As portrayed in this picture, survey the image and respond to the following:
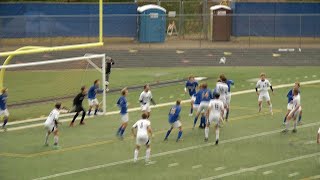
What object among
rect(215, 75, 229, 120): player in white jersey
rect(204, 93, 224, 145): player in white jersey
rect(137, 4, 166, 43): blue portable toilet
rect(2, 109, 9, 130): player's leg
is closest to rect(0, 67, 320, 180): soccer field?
rect(2, 109, 9, 130): player's leg

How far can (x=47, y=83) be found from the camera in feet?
147

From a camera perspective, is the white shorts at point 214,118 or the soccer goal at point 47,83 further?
the soccer goal at point 47,83

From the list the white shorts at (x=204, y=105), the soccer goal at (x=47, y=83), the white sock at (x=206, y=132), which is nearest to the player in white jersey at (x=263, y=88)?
the white shorts at (x=204, y=105)

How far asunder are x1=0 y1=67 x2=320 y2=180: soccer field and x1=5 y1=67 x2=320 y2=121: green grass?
0.92 metres

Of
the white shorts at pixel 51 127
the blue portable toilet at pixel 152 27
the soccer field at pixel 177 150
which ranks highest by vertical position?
the blue portable toilet at pixel 152 27

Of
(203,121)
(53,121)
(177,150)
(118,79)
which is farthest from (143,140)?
(118,79)

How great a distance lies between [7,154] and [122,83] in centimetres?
1693

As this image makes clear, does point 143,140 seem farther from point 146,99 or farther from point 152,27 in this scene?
point 152,27

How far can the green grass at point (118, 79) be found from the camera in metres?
39.7

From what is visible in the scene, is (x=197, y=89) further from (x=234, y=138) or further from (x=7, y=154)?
(x=7, y=154)

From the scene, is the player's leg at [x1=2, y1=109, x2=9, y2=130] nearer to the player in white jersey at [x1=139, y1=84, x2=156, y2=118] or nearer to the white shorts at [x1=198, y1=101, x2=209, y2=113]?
A: the player in white jersey at [x1=139, y1=84, x2=156, y2=118]

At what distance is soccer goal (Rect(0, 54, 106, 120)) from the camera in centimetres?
3703

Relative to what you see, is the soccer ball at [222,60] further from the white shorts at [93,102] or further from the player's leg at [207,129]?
the player's leg at [207,129]

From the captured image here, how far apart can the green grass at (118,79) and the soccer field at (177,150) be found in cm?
92
